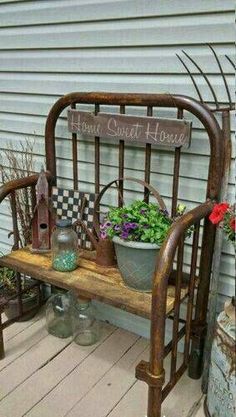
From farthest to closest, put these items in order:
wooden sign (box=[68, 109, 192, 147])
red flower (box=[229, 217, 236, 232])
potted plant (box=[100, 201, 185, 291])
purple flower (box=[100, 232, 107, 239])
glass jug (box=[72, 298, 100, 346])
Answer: glass jug (box=[72, 298, 100, 346]) → purple flower (box=[100, 232, 107, 239]) → wooden sign (box=[68, 109, 192, 147]) → potted plant (box=[100, 201, 185, 291]) → red flower (box=[229, 217, 236, 232])

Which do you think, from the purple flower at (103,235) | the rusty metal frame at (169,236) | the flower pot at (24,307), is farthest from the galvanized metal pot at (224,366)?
the flower pot at (24,307)

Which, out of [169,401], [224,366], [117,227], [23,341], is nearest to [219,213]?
[117,227]

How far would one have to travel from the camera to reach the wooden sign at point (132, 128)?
67.1 inches

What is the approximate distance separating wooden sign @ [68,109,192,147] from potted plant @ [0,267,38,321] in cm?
100

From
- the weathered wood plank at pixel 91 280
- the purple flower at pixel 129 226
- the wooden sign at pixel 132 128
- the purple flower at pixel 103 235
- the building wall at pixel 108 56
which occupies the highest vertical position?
the building wall at pixel 108 56

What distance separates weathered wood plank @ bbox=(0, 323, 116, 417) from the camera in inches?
70.2

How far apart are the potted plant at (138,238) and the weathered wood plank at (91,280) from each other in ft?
0.23

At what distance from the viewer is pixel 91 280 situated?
1.78 m

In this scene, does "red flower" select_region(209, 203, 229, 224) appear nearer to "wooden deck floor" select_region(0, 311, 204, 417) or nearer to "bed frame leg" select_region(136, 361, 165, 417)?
"bed frame leg" select_region(136, 361, 165, 417)

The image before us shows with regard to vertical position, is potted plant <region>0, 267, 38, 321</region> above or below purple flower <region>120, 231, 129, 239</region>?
below

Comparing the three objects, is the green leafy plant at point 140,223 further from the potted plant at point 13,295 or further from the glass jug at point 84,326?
the potted plant at point 13,295

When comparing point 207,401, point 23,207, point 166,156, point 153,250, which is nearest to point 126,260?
point 153,250

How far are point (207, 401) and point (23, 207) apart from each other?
4.74 feet

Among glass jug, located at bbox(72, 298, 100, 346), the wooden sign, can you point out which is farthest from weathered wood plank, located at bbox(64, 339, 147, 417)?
the wooden sign
